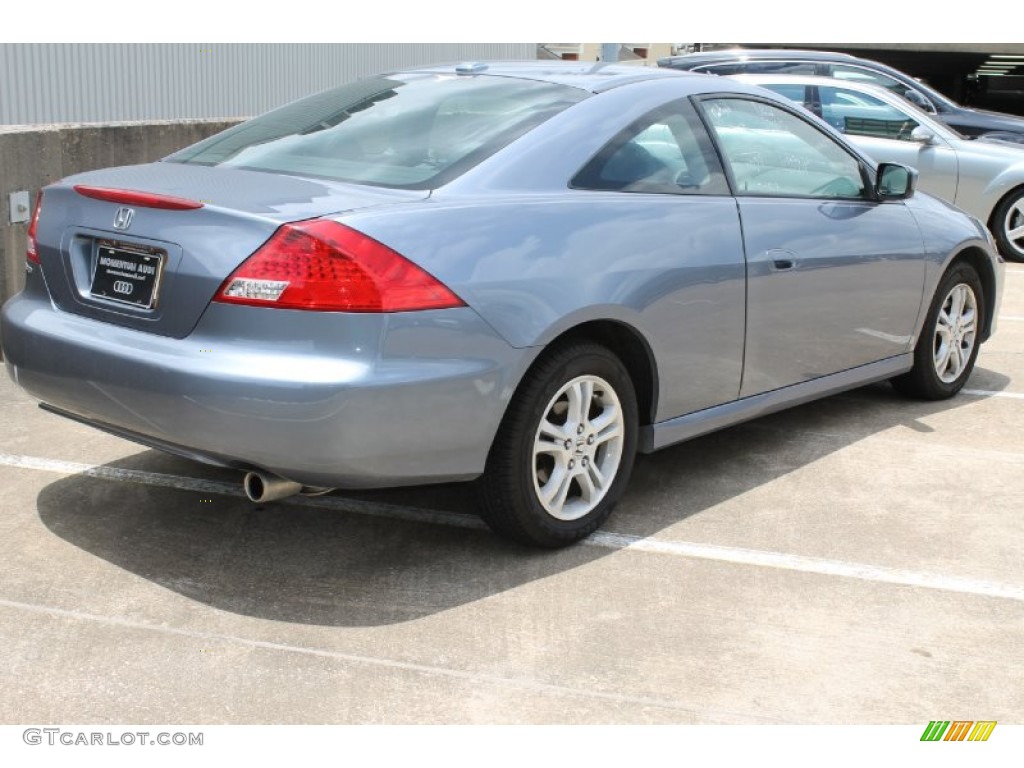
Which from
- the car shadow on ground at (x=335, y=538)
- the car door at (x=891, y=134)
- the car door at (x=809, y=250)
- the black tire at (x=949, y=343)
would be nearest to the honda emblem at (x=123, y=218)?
the car shadow on ground at (x=335, y=538)

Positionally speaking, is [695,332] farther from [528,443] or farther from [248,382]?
[248,382]

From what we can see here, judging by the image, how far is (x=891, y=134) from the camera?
1132 centimetres

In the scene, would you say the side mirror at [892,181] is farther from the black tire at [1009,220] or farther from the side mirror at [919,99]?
the side mirror at [919,99]

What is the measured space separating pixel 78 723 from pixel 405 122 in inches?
88.0

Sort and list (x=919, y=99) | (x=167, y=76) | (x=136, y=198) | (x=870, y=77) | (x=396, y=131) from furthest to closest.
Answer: (x=167, y=76), (x=919, y=99), (x=870, y=77), (x=396, y=131), (x=136, y=198)

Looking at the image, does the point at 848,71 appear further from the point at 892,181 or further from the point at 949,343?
the point at 892,181

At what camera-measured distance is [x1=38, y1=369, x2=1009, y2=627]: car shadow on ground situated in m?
3.97

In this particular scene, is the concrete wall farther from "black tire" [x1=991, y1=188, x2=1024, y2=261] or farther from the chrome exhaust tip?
"black tire" [x1=991, y1=188, x2=1024, y2=261]

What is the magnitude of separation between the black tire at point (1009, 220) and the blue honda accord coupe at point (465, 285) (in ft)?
21.3

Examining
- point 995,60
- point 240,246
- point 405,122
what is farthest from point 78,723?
point 995,60

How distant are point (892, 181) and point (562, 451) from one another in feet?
7.56

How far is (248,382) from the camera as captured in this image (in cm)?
358
